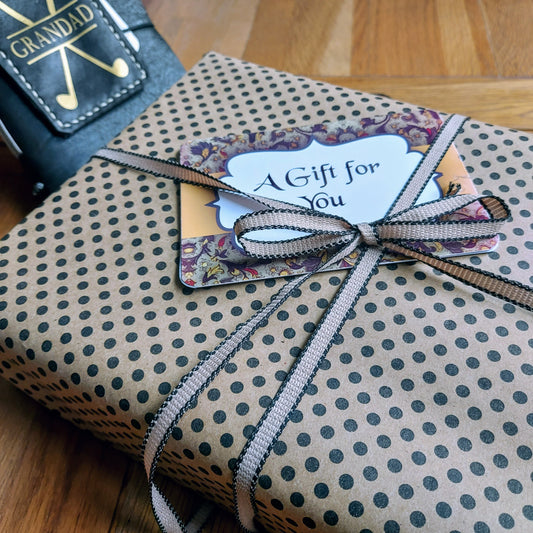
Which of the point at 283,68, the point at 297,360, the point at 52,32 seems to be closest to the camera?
the point at 297,360

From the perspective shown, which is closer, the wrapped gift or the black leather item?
the wrapped gift

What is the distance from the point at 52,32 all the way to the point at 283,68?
0.33 m

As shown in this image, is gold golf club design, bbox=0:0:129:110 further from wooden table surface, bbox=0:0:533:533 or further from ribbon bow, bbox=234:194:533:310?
ribbon bow, bbox=234:194:533:310

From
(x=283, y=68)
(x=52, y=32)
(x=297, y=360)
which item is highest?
(x=52, y=32)

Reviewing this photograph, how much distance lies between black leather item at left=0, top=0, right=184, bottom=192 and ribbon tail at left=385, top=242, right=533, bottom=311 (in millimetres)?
374

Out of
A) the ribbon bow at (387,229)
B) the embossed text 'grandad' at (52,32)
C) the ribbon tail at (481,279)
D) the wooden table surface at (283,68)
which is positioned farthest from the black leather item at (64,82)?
the ribbon tail at (481,279)

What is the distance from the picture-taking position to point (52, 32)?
1.87 feet

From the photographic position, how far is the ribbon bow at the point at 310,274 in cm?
36

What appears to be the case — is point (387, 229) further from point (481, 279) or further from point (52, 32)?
point (52, 32)

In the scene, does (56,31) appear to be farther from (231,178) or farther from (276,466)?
(276,466)

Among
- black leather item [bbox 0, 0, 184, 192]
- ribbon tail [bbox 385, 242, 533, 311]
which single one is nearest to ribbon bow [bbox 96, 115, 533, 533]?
ribbon tail [bbox 385, 242, 533, 311]

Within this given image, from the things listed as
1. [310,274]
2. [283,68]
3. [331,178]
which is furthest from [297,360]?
[283,68]

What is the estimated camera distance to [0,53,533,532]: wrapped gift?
328 millimetres

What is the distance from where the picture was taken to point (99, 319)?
414 mm
